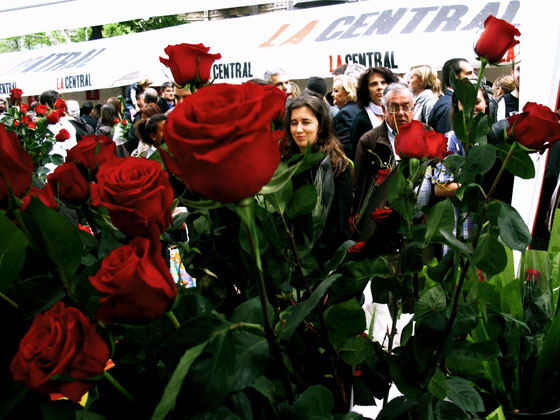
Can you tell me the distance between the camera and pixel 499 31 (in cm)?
55

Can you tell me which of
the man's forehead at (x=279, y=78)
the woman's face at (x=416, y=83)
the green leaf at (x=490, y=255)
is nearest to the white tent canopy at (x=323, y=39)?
the woman's face at (x=416, y=83)

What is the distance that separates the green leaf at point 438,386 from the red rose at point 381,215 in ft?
0.59

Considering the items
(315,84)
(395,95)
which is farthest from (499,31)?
(315,84)

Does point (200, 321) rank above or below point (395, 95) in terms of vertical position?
above

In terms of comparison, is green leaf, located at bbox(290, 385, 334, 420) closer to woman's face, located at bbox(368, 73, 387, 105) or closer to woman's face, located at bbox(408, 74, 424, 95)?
woman's face, located at bbox(368, 73, 387, 105)

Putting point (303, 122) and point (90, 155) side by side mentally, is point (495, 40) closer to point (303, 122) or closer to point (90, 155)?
point (90, 155)

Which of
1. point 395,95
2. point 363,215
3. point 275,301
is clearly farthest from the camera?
point 395,95

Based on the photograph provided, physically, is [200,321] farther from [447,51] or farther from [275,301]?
[447,51]

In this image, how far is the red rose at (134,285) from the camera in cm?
31

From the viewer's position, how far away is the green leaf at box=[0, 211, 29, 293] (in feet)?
1.14

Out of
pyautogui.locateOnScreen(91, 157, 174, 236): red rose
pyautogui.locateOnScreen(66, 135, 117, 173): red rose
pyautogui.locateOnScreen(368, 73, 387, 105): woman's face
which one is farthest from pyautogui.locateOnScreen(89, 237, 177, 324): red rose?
pyautogui.locateOnScreen(368, 73, 387, 105): woman's face

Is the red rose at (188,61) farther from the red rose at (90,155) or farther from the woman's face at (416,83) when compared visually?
the woman's face at (416,83)

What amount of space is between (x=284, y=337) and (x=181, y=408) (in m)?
0.08

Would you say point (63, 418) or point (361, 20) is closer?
point (63, 418)
